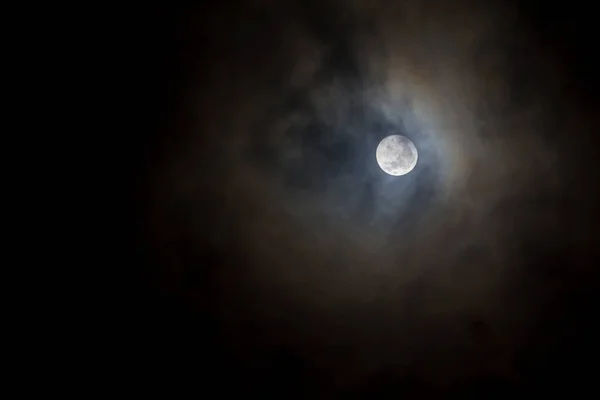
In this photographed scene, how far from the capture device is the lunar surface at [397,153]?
2346mm

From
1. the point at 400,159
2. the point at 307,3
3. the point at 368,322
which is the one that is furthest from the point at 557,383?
the point at 307,3

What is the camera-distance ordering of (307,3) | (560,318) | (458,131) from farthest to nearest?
(560,318) → (458,131) → (307,3)

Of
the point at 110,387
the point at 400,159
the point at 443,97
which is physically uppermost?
the point at 443,97

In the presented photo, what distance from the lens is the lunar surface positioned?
2.35 metres

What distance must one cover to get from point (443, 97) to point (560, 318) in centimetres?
127

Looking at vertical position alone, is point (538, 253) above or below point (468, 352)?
above

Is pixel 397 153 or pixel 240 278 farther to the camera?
pixel 240 278

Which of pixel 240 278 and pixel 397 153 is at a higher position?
pixel 397 153

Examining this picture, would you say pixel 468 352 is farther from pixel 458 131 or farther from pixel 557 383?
pixel 458 131

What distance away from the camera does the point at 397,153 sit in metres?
2.35

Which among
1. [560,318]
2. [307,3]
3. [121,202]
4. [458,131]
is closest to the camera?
[307,3]

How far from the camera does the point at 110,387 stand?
2.84 metres

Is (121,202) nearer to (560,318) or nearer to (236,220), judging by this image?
(236,220)

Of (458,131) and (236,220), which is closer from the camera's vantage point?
(458,131)
